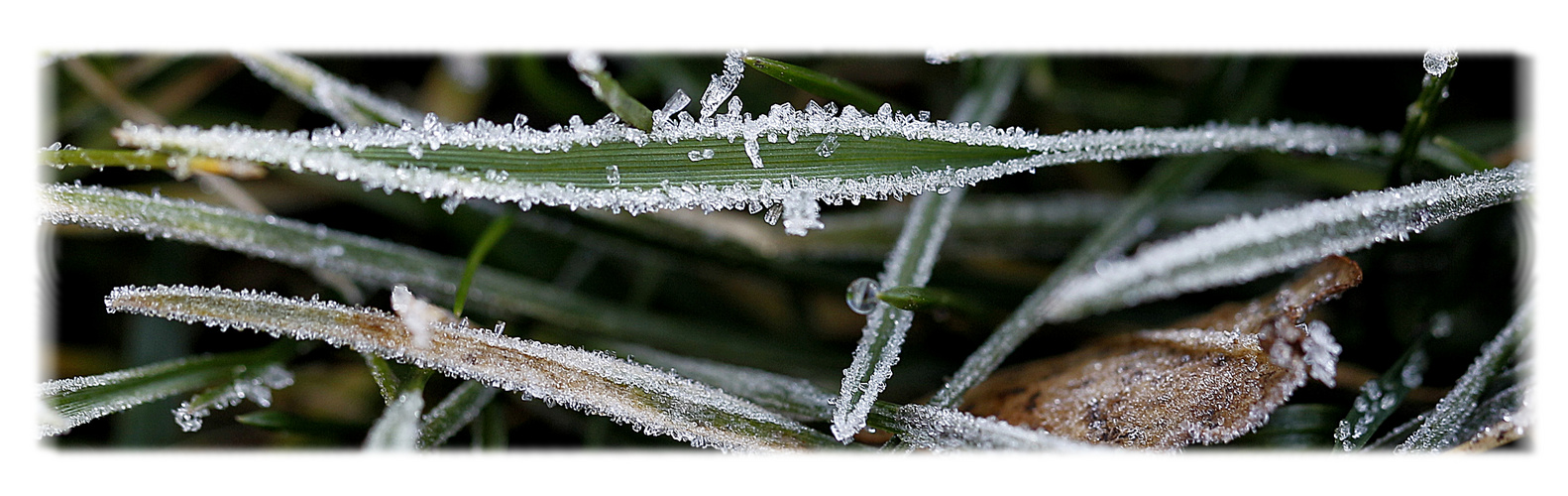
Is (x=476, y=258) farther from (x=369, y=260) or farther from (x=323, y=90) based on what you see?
(x=323, y=90)

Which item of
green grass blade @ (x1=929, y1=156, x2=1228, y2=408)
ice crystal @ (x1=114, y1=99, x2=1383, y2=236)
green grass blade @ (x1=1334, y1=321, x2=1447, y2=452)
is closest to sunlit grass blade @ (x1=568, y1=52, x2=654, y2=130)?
ice crystal @ (x1=114, y1=99, x2=1383, y2=236)

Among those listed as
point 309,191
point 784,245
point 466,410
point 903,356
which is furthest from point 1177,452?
point 309,191

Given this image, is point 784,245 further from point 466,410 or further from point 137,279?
point 137,279

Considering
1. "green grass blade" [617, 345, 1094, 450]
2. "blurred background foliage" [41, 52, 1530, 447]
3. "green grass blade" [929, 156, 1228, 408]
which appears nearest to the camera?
"green grass blade" [617, 345, 1094, 450]

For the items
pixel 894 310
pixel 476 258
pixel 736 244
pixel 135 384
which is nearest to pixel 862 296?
pixel 894 310

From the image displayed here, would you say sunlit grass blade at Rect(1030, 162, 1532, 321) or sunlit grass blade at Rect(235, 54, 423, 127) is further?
sunlit grass blade at Rect(235, 54, 423, 127)

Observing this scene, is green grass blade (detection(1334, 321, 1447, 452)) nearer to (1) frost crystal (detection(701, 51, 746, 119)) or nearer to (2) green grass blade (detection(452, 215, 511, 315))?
(1) frost crystal (detection(701, 51, 746, 119))

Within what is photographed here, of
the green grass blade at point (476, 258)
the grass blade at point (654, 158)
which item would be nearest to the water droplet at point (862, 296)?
the grass blade at point (654, 158)

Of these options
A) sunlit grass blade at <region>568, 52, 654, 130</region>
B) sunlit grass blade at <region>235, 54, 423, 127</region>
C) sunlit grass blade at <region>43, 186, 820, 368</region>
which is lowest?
sunlit grass blade at <region>43, 186, 820, 368</region>
